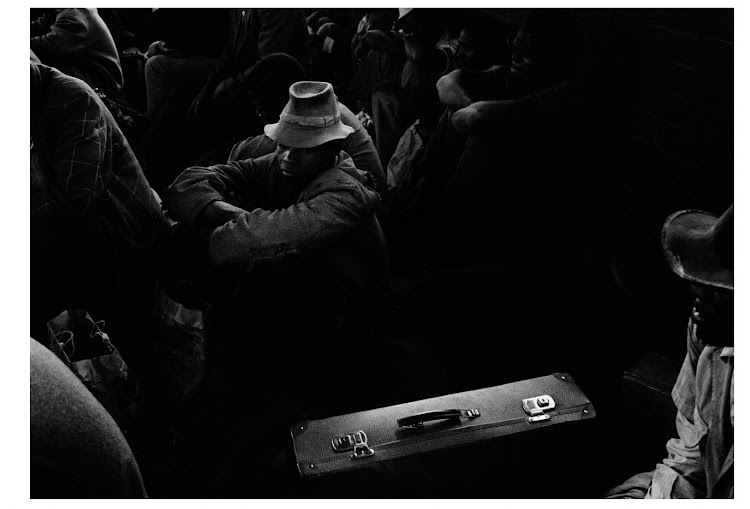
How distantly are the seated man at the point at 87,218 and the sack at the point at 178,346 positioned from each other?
234mm

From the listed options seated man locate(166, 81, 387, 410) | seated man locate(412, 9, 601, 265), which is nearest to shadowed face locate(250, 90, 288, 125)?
seated man locate(166, 81, 387, 410)

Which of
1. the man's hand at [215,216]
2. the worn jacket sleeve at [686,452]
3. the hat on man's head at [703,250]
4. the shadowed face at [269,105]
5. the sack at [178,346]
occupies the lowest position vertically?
the sack at [178,346]

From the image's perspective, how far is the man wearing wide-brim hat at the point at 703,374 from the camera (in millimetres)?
2037

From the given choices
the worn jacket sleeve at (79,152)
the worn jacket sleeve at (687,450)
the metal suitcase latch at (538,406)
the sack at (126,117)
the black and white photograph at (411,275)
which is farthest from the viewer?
the sack at (126,117)

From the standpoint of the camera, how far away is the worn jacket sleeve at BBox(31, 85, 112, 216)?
3.34 m

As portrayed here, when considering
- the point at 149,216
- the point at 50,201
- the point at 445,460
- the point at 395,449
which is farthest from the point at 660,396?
the point at 50,201

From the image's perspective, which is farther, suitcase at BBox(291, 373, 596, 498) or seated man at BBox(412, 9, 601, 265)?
seated man at BBox(412, 9, 601, 265)

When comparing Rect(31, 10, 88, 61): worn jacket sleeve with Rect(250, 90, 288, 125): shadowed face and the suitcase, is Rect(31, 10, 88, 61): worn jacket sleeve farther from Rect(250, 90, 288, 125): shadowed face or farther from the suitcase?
the suitcase

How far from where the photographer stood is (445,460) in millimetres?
2814

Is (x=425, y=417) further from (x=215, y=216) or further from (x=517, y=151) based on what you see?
(x=517, y=151)

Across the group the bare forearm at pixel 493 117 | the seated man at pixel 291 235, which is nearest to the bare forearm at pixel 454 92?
the bare forearm at pixel 493 117

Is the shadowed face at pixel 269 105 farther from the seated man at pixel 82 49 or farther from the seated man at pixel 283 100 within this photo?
the seated man at pixel 82 49

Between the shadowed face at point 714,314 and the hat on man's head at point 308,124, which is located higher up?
the hat on man's head at point 308,124

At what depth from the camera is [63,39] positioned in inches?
204
